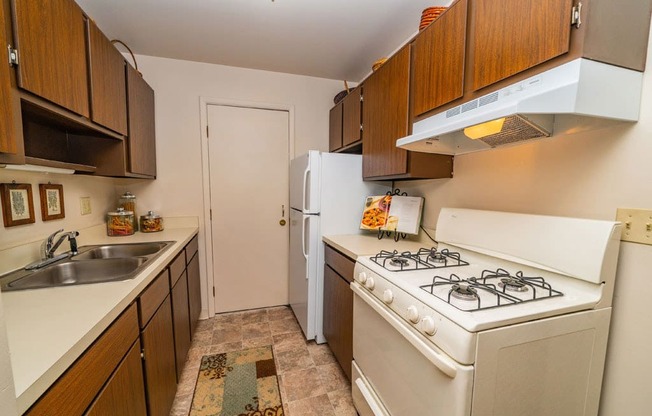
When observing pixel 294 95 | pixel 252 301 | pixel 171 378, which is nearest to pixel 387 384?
pixel 171 378

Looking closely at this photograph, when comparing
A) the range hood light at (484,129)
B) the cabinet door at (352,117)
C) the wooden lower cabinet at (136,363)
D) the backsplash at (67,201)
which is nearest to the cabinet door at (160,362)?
the wooden lower cabinet at (136,363)

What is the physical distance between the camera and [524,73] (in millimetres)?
956

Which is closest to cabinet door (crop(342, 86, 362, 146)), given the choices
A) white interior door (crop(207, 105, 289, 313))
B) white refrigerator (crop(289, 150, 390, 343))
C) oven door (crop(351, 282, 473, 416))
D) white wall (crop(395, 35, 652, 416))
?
white refrigerator (crop(289, 150, 390, 343))

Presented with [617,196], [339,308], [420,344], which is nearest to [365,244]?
[339,308]

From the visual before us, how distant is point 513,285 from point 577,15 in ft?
2.87

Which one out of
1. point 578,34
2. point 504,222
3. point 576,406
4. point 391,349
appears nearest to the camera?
point 578,34

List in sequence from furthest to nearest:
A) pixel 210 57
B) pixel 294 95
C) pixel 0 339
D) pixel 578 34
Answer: pixel 294 95, pixel 210 57, pixel 578 34, pixel 0 339

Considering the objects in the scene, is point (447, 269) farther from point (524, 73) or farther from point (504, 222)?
point (524, 73)

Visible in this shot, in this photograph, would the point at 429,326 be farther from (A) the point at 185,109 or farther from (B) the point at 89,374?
(A) the point at 185,109

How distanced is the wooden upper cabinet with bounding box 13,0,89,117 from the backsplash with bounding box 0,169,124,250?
0.51 meters

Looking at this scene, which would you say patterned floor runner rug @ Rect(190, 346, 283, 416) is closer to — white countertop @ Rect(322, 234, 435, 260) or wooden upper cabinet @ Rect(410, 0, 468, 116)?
white countertop @ Rect(322, 234, 435, 260)

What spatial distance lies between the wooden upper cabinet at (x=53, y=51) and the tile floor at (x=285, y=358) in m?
1.69

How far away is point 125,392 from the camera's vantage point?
0.95 m

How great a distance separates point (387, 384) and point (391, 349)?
18 cm
